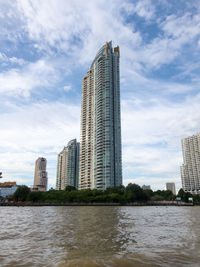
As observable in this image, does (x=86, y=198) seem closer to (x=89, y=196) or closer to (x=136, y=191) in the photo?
(x=89, y=196)

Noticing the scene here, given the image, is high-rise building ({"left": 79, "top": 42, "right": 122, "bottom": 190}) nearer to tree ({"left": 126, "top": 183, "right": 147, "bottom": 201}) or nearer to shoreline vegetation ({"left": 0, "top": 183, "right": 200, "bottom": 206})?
tree ({"left": 126, "top": 183, "right": 147, "bottom": 201})

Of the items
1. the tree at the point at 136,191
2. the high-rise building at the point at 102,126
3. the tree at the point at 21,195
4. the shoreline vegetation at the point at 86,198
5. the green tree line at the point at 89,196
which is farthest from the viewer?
the high-rise building at the point at 102,126

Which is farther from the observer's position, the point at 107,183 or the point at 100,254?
the point at 107,183

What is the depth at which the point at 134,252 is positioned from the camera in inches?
513

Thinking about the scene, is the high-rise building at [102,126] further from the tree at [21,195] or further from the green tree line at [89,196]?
the tree at [21,195]

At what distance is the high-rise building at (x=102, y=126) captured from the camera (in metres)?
154

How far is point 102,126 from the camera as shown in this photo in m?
162

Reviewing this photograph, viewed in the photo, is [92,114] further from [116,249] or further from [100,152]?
[116,249]

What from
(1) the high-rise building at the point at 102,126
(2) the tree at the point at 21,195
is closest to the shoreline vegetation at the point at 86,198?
(2) the tree at the point at 21,195

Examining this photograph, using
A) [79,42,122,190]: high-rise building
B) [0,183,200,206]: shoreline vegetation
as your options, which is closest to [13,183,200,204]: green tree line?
[0,183,200,206]: shoreline vegetation

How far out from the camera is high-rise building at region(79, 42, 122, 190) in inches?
6078

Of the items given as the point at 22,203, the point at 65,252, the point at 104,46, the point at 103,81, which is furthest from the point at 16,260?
the point at 104,46

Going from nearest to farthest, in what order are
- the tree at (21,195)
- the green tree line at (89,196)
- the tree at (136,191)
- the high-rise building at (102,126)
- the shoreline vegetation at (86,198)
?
1. the shoreline vegetation at (86,198)
2. the green tree line at (89,196)
3. the tree at (21,195)
4. the tree at (136,191)
5. the high-rise building at (102,126)

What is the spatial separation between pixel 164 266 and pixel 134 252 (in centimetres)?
313
